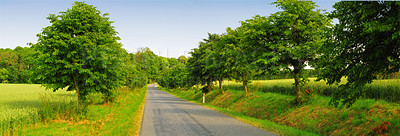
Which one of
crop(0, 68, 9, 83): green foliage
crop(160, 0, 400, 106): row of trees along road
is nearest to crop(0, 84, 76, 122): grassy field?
crop(160, 0, 400, 106): row of trees along road

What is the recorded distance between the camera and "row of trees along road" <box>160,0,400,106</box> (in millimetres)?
6164

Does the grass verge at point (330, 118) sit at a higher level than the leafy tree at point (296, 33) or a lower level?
lower

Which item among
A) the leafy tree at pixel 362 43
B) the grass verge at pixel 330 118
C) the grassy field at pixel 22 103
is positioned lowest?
the grass verge at pixel 330 118

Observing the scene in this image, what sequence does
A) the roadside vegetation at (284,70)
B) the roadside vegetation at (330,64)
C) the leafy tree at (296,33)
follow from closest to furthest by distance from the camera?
the roadside vegetation at (330,64)
the roadside vegetation at (284,70)
the leafy tree at (296,33)

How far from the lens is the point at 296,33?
13.9m

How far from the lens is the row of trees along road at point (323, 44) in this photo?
6164 mm

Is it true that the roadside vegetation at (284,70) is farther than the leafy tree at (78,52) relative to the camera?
No

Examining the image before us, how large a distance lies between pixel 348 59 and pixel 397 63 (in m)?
1.20

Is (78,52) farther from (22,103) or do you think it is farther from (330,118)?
(330,118)

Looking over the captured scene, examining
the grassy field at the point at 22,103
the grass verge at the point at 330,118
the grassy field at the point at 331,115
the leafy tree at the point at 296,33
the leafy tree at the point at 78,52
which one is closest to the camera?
the grass verge at the point at 330,118

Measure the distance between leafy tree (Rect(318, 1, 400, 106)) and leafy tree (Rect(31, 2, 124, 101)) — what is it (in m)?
12.5

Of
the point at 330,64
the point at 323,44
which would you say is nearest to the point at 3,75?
the point at 323,44

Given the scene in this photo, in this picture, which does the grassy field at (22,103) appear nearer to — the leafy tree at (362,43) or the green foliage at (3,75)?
the leafy tree at (362,43)

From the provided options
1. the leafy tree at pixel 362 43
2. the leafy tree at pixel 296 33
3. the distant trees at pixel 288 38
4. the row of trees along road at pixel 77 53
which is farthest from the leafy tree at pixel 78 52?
the leafy tree at pixel 362 43
